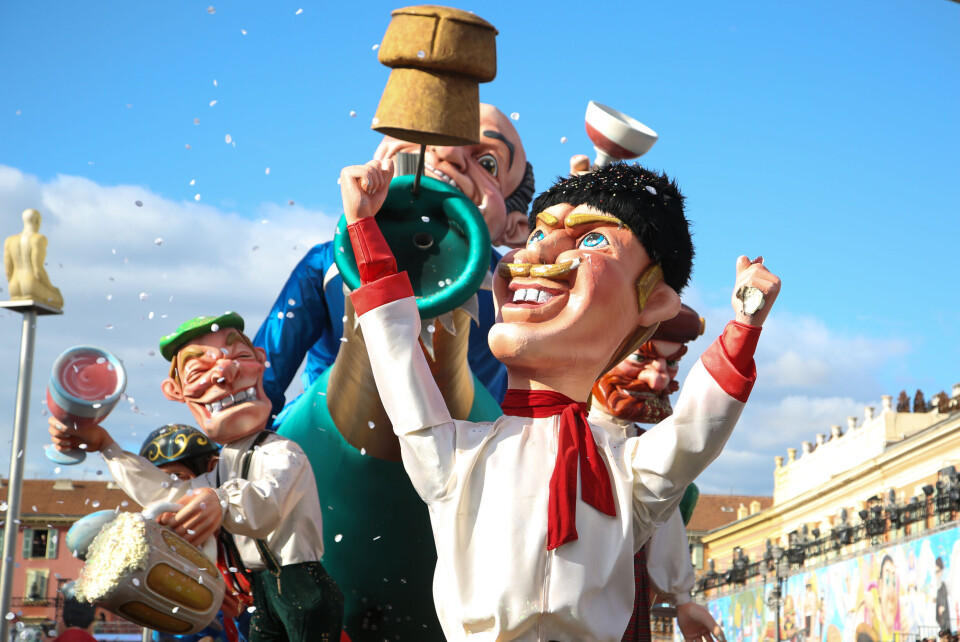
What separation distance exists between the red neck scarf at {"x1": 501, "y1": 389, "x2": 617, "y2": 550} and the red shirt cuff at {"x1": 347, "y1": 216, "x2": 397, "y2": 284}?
487mm

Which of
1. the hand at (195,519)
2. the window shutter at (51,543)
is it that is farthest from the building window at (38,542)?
the hand at (195,519)

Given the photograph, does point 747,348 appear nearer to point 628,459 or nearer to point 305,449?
point 628,459

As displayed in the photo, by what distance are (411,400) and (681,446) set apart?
0.64 m

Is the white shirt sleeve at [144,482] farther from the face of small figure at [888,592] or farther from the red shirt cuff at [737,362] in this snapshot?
the face of small figure at [888,592]

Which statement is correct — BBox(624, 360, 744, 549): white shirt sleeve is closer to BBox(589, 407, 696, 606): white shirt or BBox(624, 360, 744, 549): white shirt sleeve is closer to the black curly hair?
the black curly hair

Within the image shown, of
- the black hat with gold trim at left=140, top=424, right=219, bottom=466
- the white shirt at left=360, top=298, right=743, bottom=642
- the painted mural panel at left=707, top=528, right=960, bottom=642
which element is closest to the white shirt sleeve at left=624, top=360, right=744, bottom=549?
the white shirt at left=360, top=298, right=743, bottom=642

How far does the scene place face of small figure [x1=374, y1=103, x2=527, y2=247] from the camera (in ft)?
16.5

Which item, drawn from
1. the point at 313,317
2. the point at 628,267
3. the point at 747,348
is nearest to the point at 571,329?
the point at 628,267

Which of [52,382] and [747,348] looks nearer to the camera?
[747,348]

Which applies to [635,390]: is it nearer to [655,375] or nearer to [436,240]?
[655,375]

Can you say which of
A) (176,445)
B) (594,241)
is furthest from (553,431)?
(176,445)

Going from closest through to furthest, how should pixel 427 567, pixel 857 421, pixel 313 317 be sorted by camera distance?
pixel 427 567 < pixel 313 317 < pixel 857 421

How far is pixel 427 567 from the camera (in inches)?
165

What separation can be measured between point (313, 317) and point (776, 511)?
38356 mm
